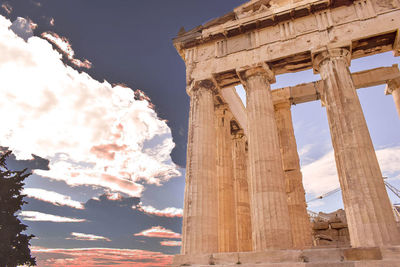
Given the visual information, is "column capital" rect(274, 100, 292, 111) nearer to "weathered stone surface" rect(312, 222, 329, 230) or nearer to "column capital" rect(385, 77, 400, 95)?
"column capital" rect(385, 77, 400, 95)

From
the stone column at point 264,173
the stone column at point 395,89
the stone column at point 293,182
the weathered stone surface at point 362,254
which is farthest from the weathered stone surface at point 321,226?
the weathered stone surface at point 362,254

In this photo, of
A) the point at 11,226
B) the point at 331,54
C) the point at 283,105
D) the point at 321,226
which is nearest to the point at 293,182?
the point at 321,226

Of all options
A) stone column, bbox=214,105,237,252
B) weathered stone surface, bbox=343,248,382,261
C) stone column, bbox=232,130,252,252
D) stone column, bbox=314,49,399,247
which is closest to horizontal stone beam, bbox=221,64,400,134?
stone column, bbox=214,105,237,252

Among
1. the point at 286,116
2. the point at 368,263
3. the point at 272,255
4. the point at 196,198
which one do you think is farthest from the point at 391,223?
the point at 286,116

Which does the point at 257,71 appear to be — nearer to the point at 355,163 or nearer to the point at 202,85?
the point at 202,85

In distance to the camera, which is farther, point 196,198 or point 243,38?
point 243,38

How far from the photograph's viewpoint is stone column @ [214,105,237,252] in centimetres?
1863

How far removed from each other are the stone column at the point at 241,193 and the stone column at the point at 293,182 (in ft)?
12.7

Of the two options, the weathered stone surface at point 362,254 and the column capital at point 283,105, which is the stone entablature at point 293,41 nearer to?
the column capital at point 283,105

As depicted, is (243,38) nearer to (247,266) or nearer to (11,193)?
(247,266)

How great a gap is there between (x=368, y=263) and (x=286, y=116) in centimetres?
1476

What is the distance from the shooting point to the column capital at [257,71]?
690 inches

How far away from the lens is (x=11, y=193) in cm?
2473

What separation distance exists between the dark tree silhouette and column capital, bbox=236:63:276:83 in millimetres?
23059
